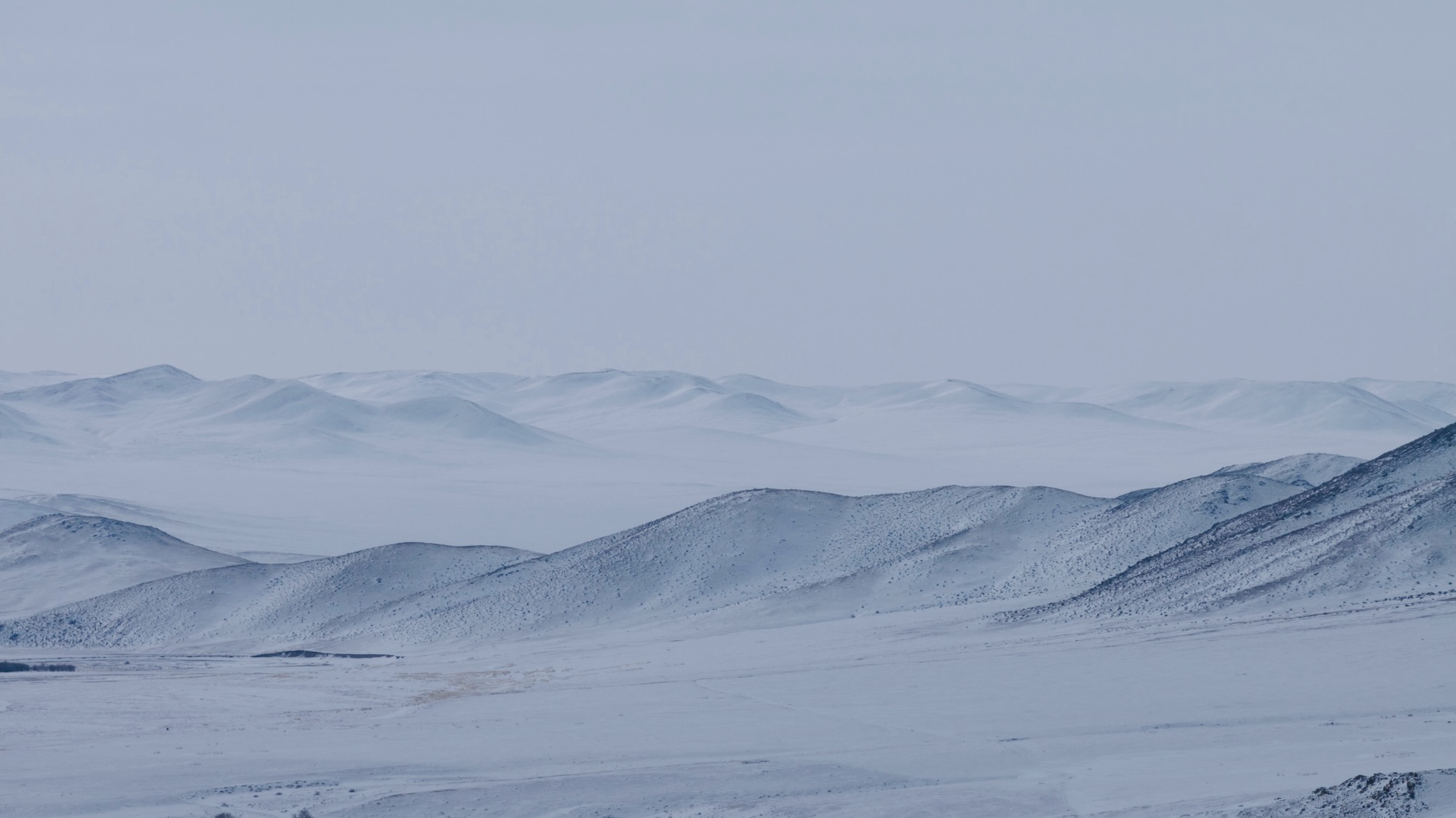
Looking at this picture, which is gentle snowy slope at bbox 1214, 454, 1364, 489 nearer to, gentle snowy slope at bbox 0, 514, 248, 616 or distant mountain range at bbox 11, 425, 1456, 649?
distant mountain range at bbox 11, 425, 1456, 649

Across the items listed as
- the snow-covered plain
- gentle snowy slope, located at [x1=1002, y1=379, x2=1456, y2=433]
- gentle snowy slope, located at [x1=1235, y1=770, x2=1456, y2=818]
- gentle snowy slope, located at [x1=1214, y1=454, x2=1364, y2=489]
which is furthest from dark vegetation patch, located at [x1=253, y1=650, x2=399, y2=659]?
gentle snowy slope, located at [x1=1002, y1=379, x2=1456, y2=433]

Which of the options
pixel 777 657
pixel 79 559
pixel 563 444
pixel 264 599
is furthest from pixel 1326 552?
pixel 563 444

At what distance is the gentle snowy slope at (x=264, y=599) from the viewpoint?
38.9m

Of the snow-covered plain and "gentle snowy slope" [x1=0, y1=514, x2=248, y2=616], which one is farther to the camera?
"gentle snowy slope" [x1=0, y1=514, x2=248, y2=616]

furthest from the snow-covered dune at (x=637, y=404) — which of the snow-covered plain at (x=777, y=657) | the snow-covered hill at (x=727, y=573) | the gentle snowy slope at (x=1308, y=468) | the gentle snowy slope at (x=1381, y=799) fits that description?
the gentle snowy slope at (x=1381, y=799)

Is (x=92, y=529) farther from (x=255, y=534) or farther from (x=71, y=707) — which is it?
(x=71, y=707)

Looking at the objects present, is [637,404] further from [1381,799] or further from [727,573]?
[1381,799]

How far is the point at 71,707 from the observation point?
2400cm

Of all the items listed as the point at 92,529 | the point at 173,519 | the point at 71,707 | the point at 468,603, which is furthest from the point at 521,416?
the point at 71,707

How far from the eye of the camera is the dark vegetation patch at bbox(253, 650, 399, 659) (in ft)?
110

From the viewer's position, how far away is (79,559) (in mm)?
47750

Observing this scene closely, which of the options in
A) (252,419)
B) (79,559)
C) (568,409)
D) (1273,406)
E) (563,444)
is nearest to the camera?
(79,559)

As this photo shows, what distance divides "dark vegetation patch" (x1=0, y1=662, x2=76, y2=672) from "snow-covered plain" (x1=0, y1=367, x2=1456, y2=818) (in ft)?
3.19

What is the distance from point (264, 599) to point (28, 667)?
11081mm
